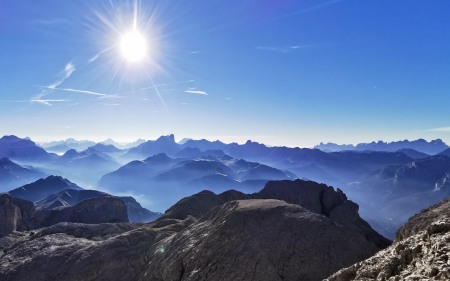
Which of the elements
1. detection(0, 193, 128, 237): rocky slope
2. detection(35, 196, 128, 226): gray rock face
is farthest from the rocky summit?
detection(35, 196, 128, 226): gray rock face

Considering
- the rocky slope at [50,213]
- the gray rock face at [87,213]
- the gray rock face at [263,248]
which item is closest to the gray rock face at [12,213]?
the rocky slope at [50,213]

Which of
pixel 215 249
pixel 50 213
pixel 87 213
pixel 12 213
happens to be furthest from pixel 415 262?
pixel 50 213

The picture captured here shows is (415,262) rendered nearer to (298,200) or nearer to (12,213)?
(298,200)

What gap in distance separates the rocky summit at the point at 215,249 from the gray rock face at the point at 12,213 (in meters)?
24.5

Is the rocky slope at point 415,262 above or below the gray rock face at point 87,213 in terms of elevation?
below

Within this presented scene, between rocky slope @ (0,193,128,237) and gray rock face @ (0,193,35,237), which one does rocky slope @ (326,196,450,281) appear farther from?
rocky slope @ (0,193,128,237)

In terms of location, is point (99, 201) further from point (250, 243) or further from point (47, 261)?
point (250, 243)

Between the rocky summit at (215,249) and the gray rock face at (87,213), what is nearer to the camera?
the rocky summit at (215,249)

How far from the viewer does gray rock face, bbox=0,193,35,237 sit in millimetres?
110125

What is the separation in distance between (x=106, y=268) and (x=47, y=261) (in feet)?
50.5

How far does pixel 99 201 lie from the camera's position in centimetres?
15425

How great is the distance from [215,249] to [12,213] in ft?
337

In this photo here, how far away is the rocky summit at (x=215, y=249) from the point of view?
44.7m

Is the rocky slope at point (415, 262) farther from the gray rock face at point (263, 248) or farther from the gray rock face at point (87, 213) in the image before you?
the gray rock face at point (87, 213)
